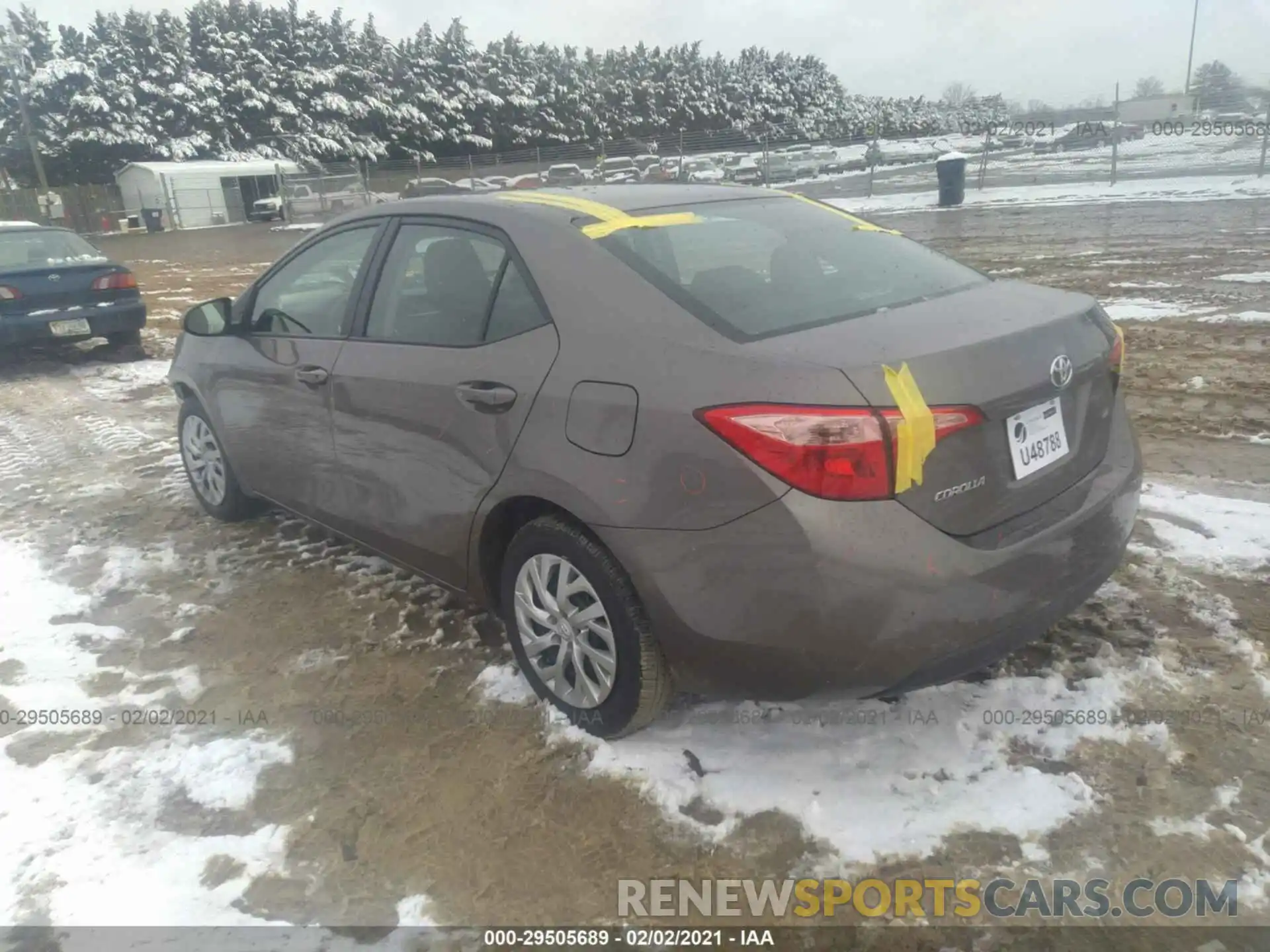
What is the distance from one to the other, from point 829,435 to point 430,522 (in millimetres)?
1593

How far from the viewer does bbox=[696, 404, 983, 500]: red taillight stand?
2.22 m

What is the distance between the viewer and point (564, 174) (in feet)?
124

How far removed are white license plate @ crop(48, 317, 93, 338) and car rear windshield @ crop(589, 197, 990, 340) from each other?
836 cm

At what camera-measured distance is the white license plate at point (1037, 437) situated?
8.01ft

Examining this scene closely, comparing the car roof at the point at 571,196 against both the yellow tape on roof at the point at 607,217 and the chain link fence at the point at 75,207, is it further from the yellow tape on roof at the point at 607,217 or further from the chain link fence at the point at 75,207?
the chain link fence at the point at 75,207

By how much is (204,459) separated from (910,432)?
13.0 ft

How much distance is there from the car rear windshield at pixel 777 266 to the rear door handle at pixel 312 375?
1.39 meters

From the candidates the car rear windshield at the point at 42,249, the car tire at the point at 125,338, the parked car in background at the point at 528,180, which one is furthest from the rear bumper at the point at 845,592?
the parked car in background at the point at 528,180

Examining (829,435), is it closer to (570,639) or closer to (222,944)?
(570,639)

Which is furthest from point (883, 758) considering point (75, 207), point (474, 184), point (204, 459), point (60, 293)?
point (75, 207)

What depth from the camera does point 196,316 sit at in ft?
15.0

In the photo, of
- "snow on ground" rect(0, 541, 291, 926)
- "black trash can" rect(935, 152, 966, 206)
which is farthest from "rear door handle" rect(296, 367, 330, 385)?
"black trash can" rect(935, 152, 966, 206)

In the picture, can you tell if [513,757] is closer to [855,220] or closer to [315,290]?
[315,290]

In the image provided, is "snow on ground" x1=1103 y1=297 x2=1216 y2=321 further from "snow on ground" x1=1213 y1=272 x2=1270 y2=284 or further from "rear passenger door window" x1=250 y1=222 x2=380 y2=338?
"rear passenger door window" x1=250 y1=222 x2=380 y2=338
